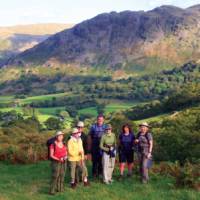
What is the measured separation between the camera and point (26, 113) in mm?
145625

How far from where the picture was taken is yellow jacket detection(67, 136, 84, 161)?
54.4ft

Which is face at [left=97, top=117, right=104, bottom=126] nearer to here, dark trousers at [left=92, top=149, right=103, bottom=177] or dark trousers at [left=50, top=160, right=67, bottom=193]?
dark trousers at [left=92, top=149, right=103, bottom=177]

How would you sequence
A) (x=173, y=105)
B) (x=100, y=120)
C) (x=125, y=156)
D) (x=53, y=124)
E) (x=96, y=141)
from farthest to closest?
(x=173, y=105)
(x=53, y=124)
(x=125, y=156)
(x=96, y=141)
(x=100, y=120)

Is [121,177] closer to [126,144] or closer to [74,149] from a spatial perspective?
[126,144]

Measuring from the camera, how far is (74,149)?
54.6 ft

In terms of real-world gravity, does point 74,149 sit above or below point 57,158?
above

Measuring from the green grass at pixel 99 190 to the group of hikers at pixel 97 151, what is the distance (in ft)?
1.50

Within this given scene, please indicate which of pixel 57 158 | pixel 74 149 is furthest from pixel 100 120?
pixel 57 158

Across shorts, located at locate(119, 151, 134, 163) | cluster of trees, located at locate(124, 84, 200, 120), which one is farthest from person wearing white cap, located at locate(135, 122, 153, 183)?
cluster of trees, located at locate(124, 84, 200, 120)

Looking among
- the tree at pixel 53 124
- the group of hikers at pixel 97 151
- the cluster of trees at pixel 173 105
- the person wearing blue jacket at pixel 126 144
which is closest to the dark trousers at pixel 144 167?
the group of hikers at pixel 97 151

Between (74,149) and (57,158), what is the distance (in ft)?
3.25

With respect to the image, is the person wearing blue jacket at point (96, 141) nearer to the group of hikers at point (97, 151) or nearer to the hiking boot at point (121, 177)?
the group of hikers at point (97, 151)

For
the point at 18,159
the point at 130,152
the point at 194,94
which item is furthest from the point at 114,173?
the point at 194,94

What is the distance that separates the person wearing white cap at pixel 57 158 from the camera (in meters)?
15.9
